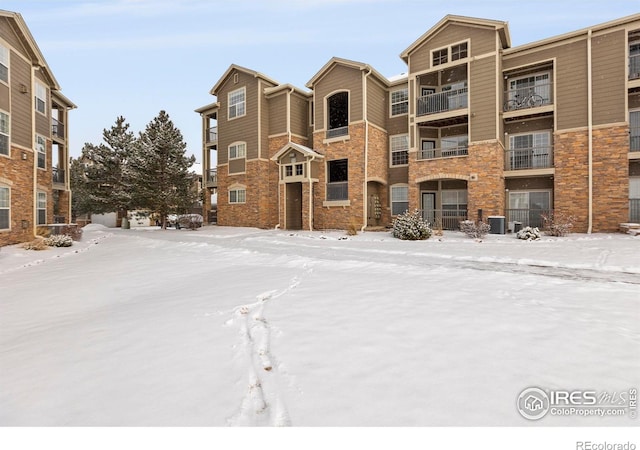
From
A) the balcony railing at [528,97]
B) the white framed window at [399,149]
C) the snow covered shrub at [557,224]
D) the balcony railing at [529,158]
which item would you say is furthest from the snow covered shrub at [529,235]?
the white framed window at [399,149]

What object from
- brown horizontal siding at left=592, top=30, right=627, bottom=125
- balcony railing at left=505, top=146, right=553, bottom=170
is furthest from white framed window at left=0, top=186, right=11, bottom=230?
brown horizontal siding at left=592, top=30, right=627, bottom=125

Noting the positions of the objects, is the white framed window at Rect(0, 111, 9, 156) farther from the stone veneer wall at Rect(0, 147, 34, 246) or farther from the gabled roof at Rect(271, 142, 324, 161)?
the gabled roof at Rect(271, 142, 324, 161)

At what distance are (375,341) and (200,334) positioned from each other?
2.15 metres

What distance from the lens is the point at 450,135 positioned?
1975 centimetres

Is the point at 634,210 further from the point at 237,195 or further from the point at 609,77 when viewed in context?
the point at 237,195

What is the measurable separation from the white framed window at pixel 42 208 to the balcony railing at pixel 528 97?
2763 centimetres

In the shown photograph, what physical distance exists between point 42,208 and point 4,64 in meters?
7.66

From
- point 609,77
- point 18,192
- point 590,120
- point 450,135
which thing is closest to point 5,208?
point 18,192

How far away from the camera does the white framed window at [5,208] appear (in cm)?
1336

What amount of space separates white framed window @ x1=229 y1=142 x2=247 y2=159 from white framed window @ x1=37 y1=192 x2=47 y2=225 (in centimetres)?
1200

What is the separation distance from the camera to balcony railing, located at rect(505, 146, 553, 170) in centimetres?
1695

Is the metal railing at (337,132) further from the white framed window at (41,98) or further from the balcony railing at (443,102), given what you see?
the white framed window at (41,98)

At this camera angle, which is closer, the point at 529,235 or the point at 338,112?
the point at 529,235
